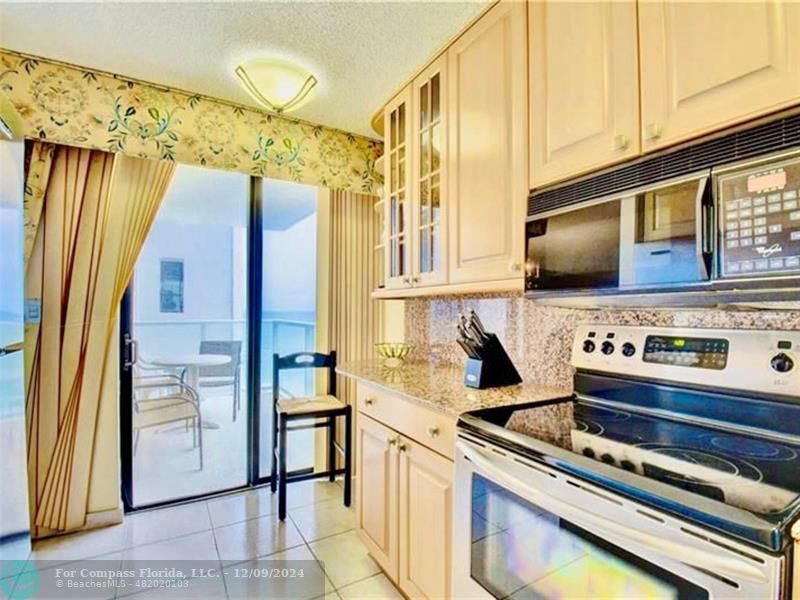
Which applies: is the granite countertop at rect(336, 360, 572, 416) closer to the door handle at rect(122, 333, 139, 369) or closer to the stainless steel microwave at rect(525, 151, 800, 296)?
the stainless steel microwave at rect(525, 151, 800, 296)

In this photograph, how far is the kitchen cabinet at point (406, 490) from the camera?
1.35 metres

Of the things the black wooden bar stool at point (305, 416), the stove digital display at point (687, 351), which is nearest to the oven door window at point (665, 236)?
the stove digital display at point (687, 351)

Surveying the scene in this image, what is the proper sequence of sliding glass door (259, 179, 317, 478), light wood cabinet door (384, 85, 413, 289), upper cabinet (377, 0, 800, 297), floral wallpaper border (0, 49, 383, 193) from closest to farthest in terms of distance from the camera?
upper cabinet (377, 0, 800, 297)
floral wallpaper border (0, 49, 383, 193)
light wood cabinet door (384, 85, 413, 289)
sliding glass door (259, 179, 317, 478)

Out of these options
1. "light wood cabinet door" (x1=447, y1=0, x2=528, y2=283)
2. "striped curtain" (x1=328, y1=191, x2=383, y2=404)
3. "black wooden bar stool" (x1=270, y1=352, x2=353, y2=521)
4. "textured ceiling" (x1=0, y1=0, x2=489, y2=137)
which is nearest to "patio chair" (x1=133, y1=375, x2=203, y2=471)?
"black wooden bar stool" (x1=270, y1=352, x2=353, y2=521)

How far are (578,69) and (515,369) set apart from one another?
1.07m

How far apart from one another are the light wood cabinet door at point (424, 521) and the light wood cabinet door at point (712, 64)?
1.14 metres

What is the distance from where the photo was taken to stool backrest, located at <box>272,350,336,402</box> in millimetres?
2699

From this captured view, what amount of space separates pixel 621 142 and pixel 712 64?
24cm

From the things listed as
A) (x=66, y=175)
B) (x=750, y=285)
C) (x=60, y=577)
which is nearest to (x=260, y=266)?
(x=66, y=175)

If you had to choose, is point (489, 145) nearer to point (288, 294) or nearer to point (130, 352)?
point (288, 294)

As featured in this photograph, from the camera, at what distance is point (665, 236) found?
1.02 m

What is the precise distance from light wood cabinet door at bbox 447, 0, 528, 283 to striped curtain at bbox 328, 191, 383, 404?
1.29 metres

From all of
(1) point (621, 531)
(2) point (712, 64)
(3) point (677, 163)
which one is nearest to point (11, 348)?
(1) point (621, 531)

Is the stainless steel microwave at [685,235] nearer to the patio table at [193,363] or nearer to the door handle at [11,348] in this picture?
the door handle at [11,348]
